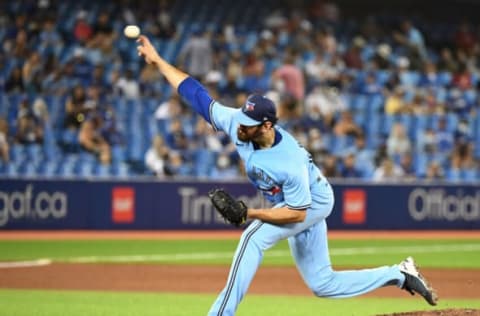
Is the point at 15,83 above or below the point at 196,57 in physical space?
below

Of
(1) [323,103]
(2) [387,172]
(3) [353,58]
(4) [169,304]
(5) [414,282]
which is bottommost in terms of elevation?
(4) [169,304]

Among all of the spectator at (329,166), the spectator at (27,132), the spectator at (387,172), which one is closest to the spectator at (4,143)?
the spectator at (27,132)

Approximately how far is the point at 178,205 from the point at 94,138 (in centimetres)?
197

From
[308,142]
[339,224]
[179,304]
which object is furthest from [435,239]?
[179,304]

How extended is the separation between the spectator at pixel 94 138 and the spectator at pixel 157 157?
76 cm

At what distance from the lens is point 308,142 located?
19.1 metres

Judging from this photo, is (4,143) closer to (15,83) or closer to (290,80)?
(15,83)

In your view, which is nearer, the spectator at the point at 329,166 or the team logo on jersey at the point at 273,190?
the team logo on jersey at the point at 273,190

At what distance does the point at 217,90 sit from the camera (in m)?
19.7

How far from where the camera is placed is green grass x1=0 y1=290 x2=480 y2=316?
8914mm

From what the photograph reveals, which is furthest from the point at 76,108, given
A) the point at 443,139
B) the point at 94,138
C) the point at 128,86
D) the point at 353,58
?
the point at 443,139

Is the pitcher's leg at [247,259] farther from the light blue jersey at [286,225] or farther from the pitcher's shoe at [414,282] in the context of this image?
the pitcher's shoe at [414,282]

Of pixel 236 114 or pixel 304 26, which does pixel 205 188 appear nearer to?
pixel 304 26

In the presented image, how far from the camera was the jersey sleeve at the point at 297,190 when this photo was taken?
6965 millimetres
